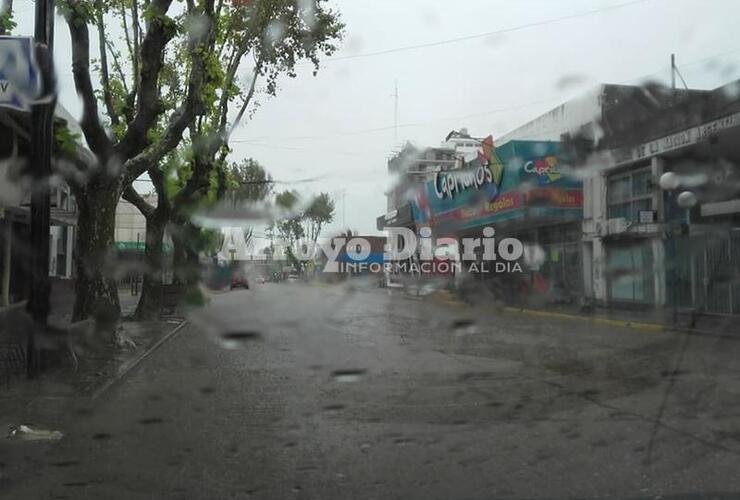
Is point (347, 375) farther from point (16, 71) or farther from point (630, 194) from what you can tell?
point (16, 71)

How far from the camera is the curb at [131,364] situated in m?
6.59

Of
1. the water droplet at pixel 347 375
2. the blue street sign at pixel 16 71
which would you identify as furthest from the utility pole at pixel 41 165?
the water droplet at pixel 347 375

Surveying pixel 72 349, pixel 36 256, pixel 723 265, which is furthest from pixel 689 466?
pixel 36 256

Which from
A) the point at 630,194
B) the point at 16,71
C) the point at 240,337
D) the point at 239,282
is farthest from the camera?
the point at 630,194

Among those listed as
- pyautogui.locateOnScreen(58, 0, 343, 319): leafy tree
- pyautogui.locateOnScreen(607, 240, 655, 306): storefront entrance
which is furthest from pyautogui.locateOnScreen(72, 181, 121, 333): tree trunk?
pyautogui.locateOnScreen(607, 240, 655, 306): storefront entrance

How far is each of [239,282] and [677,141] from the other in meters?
3.84

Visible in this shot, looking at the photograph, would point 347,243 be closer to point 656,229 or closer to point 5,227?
point 656,229

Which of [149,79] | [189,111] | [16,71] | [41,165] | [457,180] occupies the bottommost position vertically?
[457,180]

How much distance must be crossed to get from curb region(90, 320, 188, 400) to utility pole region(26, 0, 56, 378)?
0.70m

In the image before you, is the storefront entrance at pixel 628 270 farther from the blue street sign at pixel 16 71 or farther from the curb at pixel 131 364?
the blue street sign at pixel 16 71

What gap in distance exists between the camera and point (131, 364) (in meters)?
7.93

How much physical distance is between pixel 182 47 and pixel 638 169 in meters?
8.55

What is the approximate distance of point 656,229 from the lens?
6352mm

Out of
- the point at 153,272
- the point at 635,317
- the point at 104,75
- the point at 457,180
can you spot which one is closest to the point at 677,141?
the point at 635,317
